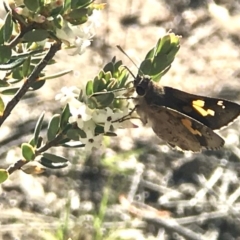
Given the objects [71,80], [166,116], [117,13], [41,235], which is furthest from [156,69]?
[117,13]

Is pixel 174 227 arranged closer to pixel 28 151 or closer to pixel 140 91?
pixel 140 91

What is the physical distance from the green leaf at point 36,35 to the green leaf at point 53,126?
0.20 metres

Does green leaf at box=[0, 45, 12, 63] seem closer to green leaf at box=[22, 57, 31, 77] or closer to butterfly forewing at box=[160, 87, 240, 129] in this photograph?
green leaf at box=[22, 57, 31, 77]

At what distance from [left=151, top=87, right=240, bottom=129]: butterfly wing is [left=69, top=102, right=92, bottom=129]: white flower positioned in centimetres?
35

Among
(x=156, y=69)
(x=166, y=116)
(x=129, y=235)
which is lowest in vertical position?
(x=129, y=235)

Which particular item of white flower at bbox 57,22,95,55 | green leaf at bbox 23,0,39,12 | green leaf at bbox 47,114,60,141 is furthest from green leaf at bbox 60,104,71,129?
green leaf at bbox 23,0,39,12

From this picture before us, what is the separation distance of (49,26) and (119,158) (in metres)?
1.95

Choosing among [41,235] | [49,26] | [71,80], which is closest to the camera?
[49,26]

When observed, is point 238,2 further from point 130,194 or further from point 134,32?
point 130,194

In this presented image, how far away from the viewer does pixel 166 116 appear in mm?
1584

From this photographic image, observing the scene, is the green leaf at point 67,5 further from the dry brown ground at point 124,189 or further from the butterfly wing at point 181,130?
the dry brown ground at point 124,189

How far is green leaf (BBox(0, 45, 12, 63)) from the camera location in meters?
1.15

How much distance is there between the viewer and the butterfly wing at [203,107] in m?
1.54

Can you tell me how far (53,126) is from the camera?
1272mm
